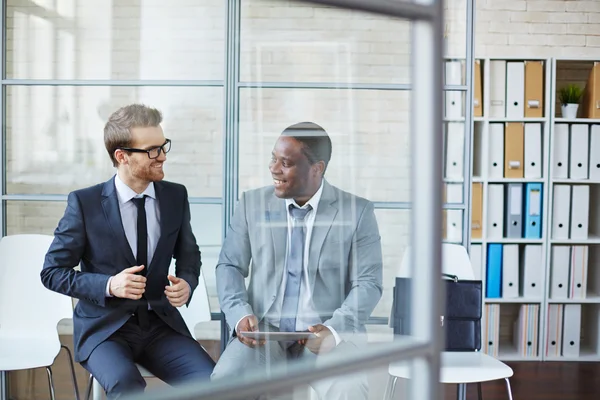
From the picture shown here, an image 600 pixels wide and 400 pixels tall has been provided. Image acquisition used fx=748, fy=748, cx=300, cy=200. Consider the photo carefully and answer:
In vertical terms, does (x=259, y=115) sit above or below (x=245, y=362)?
above

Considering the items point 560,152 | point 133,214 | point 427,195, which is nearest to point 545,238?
point 560,152

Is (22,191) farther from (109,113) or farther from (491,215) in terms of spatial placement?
(491,215)

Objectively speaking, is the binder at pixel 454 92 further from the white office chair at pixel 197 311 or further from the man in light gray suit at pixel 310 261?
the man in light gray suit at pixel 310 261

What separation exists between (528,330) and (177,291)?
2787 mm

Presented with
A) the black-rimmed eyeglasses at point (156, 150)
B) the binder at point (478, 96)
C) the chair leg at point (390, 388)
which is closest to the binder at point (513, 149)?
the binder at point (478, 96)

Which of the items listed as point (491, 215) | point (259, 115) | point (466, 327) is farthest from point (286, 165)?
point (491, 215)

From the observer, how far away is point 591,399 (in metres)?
3.44

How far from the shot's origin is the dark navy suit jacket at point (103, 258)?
1994 millimetres

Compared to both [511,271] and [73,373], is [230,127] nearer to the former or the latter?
[73,373]

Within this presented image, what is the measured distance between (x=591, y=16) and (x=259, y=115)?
3.06 m

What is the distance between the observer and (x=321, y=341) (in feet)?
2.68

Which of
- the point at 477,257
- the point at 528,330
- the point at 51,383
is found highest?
the point at 477,257

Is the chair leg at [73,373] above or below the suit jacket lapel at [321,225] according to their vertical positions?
below

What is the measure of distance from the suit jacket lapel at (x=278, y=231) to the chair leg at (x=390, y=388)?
14.5 inches
